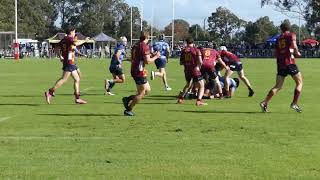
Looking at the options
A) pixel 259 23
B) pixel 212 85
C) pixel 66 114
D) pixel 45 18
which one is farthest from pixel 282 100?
pixel 45 18

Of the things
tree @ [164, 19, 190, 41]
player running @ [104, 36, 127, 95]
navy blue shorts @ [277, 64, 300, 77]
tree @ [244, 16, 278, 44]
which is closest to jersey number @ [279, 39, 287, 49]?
navy blue shorts @ [277, 64, 300, 77]

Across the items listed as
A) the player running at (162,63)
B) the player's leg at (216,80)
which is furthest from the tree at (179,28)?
the player's leg at (216,80)

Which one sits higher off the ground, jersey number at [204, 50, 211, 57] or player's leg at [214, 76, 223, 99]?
jersey number at [204, 50, 211, 57]

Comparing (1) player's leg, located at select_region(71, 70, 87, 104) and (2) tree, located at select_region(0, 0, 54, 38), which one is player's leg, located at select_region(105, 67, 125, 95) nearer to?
(1) player's leg, located at select_region(71, 70, 87, 104)

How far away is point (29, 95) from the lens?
66.7 feet

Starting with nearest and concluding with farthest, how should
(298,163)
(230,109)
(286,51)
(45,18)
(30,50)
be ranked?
(298,163)
(286,51)
(230,109)
(30,50)
(45,18)

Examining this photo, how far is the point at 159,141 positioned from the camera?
10.6m

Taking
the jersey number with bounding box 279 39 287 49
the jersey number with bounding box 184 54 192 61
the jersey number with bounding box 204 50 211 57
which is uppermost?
the jersey number with bounding box 279 39 287 49

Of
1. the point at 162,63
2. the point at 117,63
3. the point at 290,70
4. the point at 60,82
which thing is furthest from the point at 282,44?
the point at 162,63

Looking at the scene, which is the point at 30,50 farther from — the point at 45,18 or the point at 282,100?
the point at 282,100

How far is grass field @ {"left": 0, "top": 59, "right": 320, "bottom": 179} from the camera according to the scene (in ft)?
27.1

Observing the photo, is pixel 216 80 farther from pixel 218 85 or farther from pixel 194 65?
pixel 194 65

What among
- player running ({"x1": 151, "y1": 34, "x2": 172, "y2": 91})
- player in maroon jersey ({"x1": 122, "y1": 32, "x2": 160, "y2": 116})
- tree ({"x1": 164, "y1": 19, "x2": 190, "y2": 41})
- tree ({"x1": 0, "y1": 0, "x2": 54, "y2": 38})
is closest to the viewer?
player in maroon jersey ({"x1": 122, "y1": 32, "x2": 160, "y2": 116})

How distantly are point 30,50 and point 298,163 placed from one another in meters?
77.9
